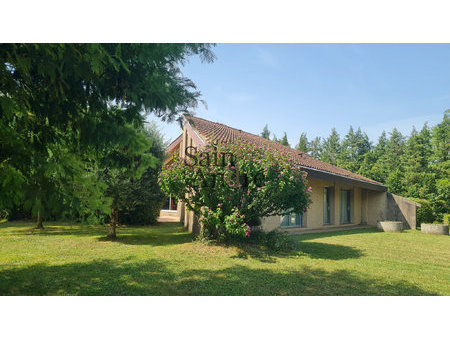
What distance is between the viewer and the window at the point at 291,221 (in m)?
9.85

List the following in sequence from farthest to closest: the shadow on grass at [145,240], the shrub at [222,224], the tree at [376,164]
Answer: the tree at [376,164] → the shadow on grass at [145,240] → the shrub at [222,224]

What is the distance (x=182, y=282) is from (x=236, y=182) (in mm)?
2633

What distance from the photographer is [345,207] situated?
1397cm

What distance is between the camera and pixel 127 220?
10633 mm

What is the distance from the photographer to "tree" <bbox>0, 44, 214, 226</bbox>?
2881 mm

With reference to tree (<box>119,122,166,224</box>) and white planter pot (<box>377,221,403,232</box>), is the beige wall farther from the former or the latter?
tree (<box>119,122,166,224</box>)

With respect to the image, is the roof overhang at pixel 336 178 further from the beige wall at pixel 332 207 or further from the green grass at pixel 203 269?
the green grass at pixel 203 269

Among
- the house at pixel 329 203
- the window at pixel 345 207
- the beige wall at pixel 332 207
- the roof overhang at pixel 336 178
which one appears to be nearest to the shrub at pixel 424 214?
the house at pixel 329 203

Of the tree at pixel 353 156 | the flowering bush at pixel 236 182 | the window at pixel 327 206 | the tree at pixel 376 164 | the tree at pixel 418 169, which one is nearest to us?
the flowering bush at pixel 236 182

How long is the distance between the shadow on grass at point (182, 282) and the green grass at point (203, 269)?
0.01 metres

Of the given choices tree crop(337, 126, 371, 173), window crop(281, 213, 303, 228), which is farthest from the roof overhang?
tree crop(337, 126, 371, 173)

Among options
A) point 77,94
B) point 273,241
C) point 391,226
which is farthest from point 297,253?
point 391,226
